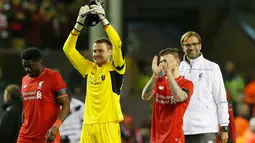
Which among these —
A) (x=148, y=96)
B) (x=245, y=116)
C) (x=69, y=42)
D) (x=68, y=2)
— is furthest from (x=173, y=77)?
(x=68, y=2)

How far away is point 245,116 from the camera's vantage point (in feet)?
61.7

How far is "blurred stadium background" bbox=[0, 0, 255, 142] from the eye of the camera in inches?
811

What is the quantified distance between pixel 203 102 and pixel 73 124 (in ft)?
11.7

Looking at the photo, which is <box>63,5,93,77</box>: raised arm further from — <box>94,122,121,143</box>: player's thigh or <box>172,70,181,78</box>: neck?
<box>172,70,181,78</box>: neck

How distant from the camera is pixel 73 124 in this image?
46.2 feet

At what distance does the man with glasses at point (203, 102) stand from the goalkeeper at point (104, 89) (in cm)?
94

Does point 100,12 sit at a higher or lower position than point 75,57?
higher

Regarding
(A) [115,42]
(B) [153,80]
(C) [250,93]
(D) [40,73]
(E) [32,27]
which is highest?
(E) [32,27]

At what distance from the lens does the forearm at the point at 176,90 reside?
10.2 metres

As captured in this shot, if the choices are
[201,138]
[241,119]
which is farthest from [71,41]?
[241,119]

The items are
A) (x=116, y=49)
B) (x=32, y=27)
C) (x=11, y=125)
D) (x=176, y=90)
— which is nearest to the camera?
(x=176, y=90)

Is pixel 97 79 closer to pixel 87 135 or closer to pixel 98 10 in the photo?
pixel 87 135

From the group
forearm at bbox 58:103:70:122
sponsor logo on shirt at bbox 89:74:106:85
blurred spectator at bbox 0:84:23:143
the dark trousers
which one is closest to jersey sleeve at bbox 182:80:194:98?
the dark trousers

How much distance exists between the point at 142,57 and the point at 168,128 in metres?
16.6
